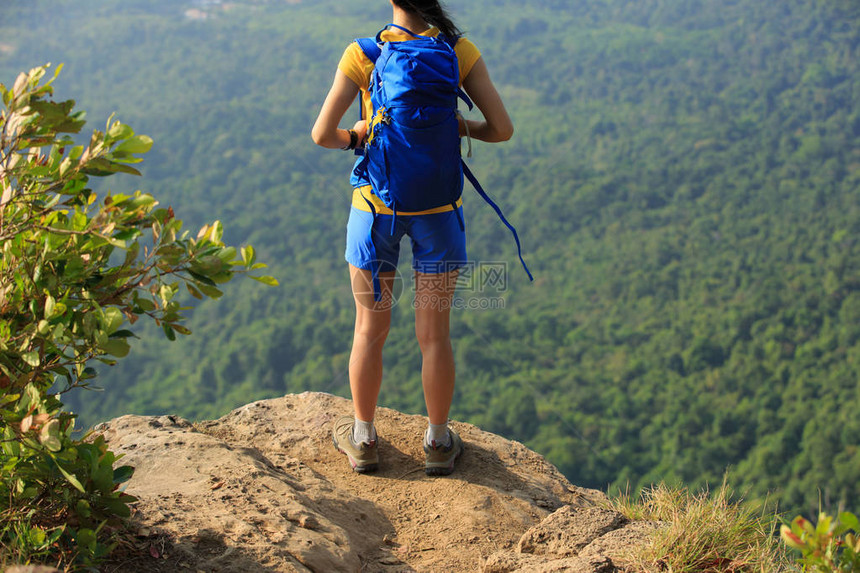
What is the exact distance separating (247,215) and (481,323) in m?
24.6

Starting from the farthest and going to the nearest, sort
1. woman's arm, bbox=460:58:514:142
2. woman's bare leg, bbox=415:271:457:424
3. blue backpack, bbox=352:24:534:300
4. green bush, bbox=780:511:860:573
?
woman's bare leg, bbox=415:271:457:424 < woman's arm, bbox=460:58:514:142 < blue backpack, bbox=352:24:534:300 < green bush, bbox=780:511:860:573

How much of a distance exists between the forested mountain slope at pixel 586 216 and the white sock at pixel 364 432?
75.2 feet

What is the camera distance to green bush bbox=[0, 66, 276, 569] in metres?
1.71

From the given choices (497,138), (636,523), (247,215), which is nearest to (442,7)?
(497,138)

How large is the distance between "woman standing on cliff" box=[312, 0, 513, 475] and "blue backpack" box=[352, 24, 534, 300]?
0.05m

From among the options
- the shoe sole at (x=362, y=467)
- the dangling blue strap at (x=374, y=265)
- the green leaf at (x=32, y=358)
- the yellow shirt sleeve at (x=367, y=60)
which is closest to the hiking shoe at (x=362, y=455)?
the shoe sole at (x=362, y=467)

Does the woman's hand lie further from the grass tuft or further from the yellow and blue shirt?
the grass tuft

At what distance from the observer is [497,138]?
8.99 feet

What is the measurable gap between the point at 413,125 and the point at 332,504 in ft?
4.80

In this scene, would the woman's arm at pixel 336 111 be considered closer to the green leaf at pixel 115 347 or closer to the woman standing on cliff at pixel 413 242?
the woman standing on cliff at pixel 413 242

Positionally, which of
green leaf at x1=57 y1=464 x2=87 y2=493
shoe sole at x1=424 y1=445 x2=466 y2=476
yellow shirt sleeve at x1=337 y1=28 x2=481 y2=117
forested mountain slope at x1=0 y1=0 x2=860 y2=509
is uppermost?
yellow shirt sleeve at x1=337 y1=28 x2=481 y2=117

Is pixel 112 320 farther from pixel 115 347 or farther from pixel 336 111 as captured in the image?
pixel 336 111

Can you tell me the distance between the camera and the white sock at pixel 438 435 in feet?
10.2

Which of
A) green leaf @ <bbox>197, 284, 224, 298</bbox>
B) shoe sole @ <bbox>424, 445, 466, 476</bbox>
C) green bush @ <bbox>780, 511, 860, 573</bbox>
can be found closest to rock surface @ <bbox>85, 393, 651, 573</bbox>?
shoe sole @ <bbox>424, 445, 466, 476</bbox>
